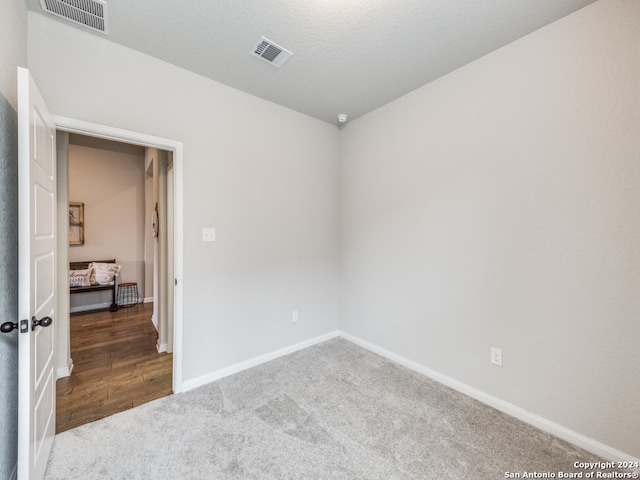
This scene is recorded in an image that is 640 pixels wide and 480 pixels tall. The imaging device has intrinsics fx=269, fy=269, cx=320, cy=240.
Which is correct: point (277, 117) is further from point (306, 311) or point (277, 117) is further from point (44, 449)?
point (44, 449)

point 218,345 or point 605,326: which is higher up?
point 605,326

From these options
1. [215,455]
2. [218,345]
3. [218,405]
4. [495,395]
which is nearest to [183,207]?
[218,345]

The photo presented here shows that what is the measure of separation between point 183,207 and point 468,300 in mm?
2503

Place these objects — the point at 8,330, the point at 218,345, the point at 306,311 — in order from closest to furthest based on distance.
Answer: the point at 8,330 → the point at 218,345 → the point at 306,311

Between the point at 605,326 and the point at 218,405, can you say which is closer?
the point at 605,326

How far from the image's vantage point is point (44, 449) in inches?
58.2

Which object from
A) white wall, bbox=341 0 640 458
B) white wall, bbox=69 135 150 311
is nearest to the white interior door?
white wall, bbox=341 0 640 458

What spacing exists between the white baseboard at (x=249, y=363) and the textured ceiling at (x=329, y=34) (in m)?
2.67

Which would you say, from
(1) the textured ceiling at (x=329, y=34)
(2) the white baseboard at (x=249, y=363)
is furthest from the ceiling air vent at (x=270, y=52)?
(2) the white baseboard at (x=249, y=363)

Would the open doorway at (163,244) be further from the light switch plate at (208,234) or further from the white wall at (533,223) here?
the white wall at (533,223)

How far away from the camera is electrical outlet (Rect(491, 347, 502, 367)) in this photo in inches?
80.7

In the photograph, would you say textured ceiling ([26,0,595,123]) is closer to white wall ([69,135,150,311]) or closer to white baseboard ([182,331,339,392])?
white baseboard ([182,331,339,392])

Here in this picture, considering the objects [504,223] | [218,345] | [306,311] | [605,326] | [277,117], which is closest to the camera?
[605,326]

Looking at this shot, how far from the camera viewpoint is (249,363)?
2.69m
